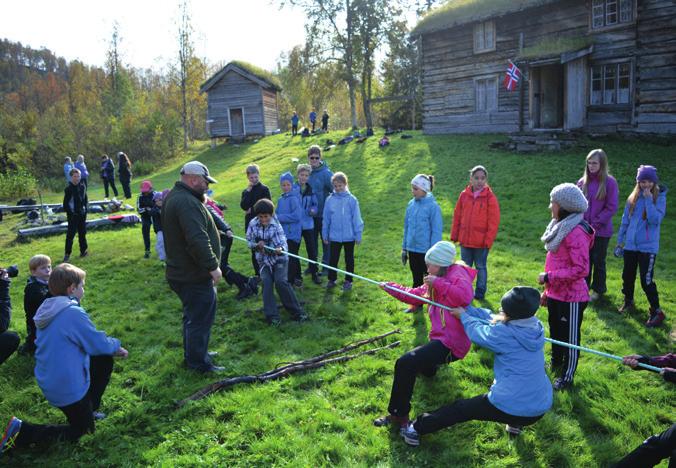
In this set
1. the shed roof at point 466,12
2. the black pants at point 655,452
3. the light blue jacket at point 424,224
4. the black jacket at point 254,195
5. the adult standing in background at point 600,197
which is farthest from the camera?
the shed roof at point 466,12

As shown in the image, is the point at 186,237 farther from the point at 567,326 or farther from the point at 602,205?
the point at 602,205

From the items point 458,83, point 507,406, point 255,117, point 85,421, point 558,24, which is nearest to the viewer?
point 507,406

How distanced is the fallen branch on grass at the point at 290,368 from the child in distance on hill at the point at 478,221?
2.41m

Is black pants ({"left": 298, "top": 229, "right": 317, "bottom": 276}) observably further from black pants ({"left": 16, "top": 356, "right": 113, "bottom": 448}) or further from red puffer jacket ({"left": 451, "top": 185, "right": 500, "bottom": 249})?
black pants ({"left": 16, "top": 356, "right": 113, "bottom": 448})

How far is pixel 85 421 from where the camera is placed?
439cm

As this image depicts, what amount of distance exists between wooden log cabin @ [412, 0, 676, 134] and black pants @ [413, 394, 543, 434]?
19.2m

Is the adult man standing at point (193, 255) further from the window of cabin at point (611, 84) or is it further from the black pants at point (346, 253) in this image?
the window of cabin at point (611, 84)

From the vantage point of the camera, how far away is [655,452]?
3.29 m

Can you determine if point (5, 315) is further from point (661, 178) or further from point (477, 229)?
point (661, 178)

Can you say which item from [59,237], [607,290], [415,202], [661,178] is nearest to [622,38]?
[661,178]

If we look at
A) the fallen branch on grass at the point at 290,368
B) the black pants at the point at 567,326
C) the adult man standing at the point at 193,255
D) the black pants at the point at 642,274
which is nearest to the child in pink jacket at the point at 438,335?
the black pants at the point at 567,326

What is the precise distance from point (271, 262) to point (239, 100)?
33203 millimetres

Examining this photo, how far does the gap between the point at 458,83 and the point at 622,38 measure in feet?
26.6

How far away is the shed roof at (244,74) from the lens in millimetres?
36844
